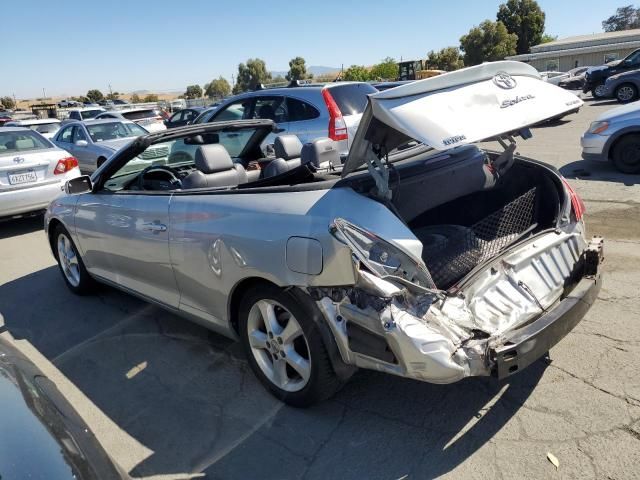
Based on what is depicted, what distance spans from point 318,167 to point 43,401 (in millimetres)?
2244

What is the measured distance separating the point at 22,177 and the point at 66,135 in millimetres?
4318

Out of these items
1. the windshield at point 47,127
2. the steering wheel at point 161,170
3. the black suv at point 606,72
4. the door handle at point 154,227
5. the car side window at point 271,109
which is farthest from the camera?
the black suv at point 606,72

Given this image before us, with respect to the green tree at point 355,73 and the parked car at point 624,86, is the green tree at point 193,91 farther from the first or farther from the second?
the parked car at point 624,86

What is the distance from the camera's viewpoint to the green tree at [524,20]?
2640 inches

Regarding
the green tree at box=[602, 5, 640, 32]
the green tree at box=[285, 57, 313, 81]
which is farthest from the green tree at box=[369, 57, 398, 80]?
the green tree at box=[602, 5, 640, 32]

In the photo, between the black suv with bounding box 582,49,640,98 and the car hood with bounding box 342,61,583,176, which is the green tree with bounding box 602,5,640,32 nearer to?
the black suv with bounding box 582,49,640,98

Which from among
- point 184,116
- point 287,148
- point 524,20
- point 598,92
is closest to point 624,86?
point 598,92

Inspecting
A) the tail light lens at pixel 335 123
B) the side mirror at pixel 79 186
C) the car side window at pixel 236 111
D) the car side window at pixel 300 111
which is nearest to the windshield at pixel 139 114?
the car side window at pixel 236 111

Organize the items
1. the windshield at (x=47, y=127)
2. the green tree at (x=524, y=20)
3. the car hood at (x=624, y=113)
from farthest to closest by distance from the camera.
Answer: the green tree at (x=524, y=20), the windshield at (x=47, y=127), the car hood at (x=624, y=113)

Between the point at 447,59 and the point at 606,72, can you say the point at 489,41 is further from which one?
the point at 606,72

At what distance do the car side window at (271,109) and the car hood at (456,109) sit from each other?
5.89 m

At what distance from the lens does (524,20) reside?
67500 millimetres

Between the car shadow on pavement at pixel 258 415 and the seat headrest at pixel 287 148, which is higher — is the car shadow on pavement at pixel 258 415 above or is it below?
below

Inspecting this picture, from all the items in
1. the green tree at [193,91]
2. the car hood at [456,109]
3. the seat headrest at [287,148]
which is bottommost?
the green tree at [193,91]
